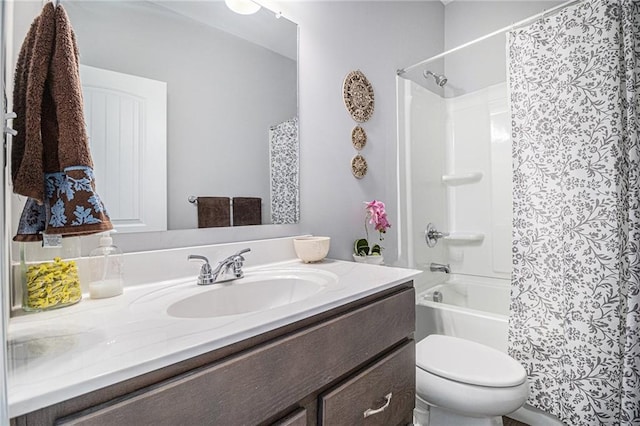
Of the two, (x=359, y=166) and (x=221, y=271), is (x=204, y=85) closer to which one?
(x=221, y=271)

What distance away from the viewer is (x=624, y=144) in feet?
4.15

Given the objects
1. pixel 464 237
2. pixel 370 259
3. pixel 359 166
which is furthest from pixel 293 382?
pixel 464 237

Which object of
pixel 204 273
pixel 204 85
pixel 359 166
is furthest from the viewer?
pixel 359 166

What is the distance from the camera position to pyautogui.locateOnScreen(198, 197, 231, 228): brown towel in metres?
1.13

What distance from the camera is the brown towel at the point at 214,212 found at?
3.69ft

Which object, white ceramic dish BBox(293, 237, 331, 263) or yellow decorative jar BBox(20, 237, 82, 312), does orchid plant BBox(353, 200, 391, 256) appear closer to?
white ceramic dish BBox(293, 237, 331, 263)

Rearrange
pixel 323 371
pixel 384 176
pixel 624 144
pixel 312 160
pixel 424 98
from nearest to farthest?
pixel 323 371 < pixel 624 144 < pixel 312 160 < pixel 384 176 < pixel 424 98

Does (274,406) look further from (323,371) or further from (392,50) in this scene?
(392,50)

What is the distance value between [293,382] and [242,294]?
1.34 feet

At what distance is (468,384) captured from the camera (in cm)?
119

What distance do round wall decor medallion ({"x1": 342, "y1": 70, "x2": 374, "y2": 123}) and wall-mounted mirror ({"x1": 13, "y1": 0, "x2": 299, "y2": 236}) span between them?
1.14 feet

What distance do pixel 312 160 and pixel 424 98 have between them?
1.21 meters

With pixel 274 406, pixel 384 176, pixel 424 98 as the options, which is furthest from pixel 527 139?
pixel 274 406

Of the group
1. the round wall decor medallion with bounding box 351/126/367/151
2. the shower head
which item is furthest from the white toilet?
the shower head
